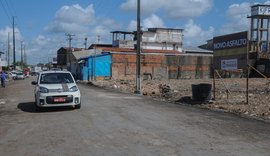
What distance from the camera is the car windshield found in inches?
704

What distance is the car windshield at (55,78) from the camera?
58.6 ft

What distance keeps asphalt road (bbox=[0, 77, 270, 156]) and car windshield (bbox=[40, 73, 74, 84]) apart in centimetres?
177

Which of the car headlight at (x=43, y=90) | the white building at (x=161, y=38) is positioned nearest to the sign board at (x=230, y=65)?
the car headlight at (x=43, y=90)

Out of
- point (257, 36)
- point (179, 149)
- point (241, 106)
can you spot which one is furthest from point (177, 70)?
point (179, 149)

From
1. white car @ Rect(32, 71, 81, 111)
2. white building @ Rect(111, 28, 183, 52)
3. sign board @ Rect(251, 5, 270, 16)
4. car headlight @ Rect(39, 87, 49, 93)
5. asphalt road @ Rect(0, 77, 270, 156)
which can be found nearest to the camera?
asphalt road @ Rect(0, 77, 270, 156)

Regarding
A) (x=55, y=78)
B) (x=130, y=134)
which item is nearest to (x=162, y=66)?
(x=55, y=78)

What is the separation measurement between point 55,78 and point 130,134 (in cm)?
793

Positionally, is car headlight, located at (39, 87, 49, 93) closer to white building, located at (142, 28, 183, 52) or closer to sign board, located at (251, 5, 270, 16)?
sign board, located at (251, 5, 270, 16)

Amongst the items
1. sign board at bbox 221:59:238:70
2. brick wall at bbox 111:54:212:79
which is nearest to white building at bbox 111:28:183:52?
brick wall at bbox 111:54:212:79

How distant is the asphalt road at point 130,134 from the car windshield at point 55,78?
69.6 inches

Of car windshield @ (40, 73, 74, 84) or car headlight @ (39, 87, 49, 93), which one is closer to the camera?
car headlight @ (39, 87, 49, 93)

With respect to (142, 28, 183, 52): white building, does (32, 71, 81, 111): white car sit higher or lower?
lower

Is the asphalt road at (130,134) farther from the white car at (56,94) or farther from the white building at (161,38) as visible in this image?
the white building at (161,38)

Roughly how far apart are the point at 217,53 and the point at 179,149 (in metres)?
53.4
